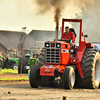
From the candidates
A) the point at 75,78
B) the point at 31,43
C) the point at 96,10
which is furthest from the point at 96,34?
the point at 75,78

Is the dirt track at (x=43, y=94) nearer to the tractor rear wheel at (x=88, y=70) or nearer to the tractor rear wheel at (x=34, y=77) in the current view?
the tractor rear wheel at (x=34, y=77)

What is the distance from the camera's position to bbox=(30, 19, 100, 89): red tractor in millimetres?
12094

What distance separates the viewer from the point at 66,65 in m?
12.9

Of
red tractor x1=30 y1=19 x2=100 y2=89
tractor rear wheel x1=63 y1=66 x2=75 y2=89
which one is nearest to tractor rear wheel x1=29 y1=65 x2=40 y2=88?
red tractor x1=30 y1=19 x2=100 y2=89

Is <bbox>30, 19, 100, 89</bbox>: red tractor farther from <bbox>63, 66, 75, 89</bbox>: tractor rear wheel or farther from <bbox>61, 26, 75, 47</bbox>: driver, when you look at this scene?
<bbox>61, 26, 75, 47</bbox>: driver

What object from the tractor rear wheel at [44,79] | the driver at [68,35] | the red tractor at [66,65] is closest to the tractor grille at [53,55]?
the red tractor at [66,65]

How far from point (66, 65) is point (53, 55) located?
2.45 ft

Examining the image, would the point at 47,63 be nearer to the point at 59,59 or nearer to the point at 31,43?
the point at 59,59

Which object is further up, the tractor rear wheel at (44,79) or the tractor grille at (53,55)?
the tractor grille at (53,55)

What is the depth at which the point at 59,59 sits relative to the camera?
12617mm

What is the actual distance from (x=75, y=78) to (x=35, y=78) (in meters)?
1.91

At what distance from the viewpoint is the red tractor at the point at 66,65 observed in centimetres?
1209

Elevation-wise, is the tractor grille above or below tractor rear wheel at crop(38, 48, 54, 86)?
above

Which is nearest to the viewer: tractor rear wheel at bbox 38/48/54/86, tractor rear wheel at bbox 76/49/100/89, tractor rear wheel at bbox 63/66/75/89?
tractor rear wheel at bbox 63/66/75/89
